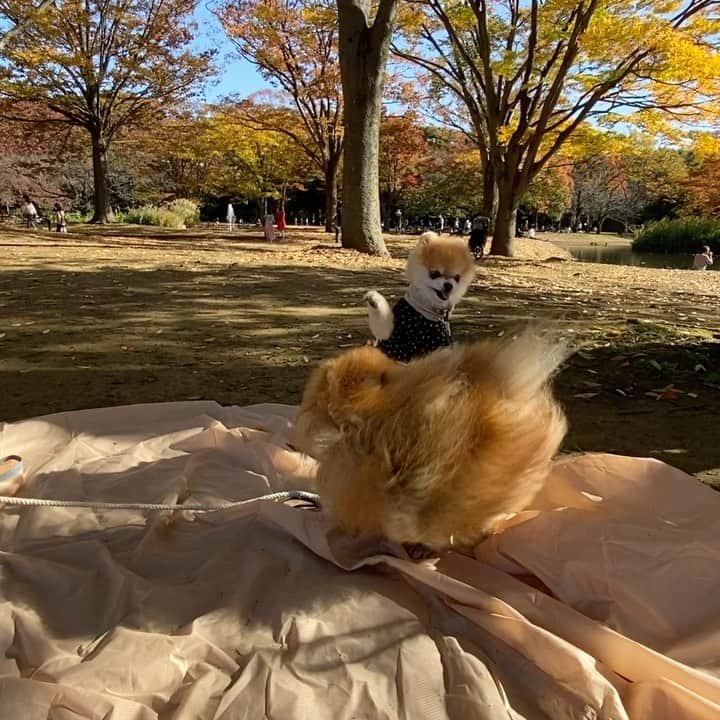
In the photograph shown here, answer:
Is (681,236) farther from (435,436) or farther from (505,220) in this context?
(435,436)

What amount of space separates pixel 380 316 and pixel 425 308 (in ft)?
0.73

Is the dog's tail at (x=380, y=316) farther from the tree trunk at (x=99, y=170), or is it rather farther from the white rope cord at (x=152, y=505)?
the tree trunk at (x=99, y=170)

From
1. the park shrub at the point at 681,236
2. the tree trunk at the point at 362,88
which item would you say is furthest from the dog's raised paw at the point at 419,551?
the park shrub at the point at 681,236

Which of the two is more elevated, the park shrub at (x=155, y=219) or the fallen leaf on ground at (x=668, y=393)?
the park shrub at (x=155, y=219)

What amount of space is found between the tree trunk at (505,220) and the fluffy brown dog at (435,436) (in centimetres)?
1243

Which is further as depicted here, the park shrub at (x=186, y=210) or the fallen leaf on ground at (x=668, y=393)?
the park shrub at (x=186, y=210)

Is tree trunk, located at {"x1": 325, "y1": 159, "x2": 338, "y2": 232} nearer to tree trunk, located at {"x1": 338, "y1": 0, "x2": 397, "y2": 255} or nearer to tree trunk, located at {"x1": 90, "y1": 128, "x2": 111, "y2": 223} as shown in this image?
tree trunk, located at {"x1": 90, "y1": 128, "x2": 111, "y2": 223}

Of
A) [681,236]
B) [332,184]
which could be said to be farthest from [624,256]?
[332,184]

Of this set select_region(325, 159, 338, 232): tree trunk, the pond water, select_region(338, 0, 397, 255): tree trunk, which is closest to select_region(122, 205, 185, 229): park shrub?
select_region(325, 159, 338, 232): tree trunk

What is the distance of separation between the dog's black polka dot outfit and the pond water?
17.2m

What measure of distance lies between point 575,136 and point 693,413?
13.8 meters

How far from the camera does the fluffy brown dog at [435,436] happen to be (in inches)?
61.6

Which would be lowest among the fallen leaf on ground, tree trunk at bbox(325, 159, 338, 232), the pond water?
the fallen leaf on ground

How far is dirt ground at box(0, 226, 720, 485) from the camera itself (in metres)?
3.52
